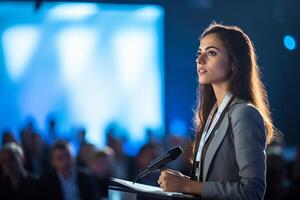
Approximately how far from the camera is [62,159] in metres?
5.07

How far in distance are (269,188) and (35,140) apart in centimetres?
355

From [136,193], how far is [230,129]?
33 centimetres

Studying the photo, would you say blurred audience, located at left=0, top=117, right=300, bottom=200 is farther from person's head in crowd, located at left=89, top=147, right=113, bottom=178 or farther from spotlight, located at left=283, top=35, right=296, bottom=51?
spotlight, located at left=283, top=35, right=296, bottom=51

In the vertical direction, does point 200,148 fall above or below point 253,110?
below

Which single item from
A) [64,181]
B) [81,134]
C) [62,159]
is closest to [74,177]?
[64,181]

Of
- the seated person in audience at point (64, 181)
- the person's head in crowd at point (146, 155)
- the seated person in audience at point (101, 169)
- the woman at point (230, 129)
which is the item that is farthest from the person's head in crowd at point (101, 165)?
the woman at point (230, 129)

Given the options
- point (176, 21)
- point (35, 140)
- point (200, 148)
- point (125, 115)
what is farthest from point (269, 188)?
point (176, 21)

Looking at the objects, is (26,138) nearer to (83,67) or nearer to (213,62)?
(83,67)

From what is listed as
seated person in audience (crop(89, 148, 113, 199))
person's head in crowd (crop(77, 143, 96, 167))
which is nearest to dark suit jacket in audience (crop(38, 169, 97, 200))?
seated person in audience (crop(89, 148, 113, 199))

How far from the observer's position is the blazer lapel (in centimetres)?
178

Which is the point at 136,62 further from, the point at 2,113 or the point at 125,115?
the point at 2,113

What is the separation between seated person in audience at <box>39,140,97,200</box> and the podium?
3263 millimetres

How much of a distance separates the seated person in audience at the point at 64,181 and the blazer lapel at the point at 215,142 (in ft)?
11.1

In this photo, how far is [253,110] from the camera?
1774mm
